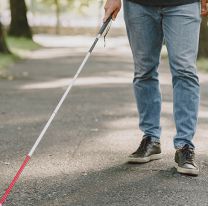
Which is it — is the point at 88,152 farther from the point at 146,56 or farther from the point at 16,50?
the point at 16,50

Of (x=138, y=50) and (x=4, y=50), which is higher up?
(x=138, y=50)

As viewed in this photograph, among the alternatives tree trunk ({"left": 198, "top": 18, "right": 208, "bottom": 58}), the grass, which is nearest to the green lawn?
the grass

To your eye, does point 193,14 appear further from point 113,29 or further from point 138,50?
point 113,29

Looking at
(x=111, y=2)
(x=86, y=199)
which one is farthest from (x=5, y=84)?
(x=86, y=199)

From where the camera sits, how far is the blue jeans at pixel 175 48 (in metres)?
4.53

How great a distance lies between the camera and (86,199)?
13.1 ft

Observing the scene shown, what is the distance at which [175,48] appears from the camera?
Result: 4.54 meters

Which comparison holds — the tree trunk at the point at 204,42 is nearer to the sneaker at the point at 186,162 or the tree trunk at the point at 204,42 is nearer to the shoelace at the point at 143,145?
the shoelace at the point at 143,145

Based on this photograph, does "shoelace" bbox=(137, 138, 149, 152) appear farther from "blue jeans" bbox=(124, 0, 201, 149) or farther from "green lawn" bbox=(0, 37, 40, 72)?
"green lawn" bbox=(0, 37, 40, 72)

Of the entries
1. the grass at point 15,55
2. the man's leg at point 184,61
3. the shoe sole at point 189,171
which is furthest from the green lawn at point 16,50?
the shoe sole at point 189,171

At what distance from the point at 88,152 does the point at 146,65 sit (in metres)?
1.02

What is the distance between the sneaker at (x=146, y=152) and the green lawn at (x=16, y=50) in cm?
881

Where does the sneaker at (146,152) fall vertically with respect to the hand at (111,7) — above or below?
below

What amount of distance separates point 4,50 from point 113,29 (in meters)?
27.1
